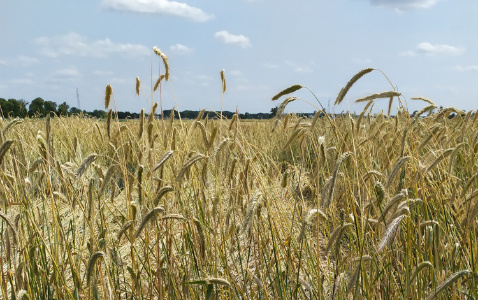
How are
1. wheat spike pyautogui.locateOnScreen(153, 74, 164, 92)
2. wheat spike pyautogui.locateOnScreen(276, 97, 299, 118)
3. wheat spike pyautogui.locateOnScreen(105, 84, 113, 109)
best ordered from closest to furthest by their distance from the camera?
wheat spike pyautogui.locateOnScreen(276, 97, 299, 118)
wheat spike pyautogui.locateOnScreen(105, 84, 113, 109)
wheat spike pyautogui.locateOnScreen(153, 74, 164, 92)

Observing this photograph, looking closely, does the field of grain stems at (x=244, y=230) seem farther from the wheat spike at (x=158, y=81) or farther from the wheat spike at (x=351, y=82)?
the wheat spike at (x=158, y=81)

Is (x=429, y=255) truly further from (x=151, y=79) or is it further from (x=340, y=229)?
(x=151, y=79)

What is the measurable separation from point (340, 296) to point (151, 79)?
4.15 feet

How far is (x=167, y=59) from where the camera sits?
2029mm

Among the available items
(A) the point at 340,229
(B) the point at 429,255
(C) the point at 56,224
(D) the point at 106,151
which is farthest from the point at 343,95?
(D) the point at 106,151

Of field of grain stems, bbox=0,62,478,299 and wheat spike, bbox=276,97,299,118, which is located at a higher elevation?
wheat spike, bbox=276,97,299,118

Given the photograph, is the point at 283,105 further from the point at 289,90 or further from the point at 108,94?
the point at 108,94

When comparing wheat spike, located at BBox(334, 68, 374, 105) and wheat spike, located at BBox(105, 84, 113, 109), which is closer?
wheat spike, located at BBox(334, 68, 374, 105)

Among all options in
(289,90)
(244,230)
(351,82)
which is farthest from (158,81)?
(244,230)

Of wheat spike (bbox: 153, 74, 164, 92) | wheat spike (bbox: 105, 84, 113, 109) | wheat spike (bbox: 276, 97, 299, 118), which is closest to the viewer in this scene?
wheat spike (bbox: 276, 97, 299, 118)

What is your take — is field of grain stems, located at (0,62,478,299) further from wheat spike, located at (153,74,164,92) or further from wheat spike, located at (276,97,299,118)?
wheat spike, located at (153,74,164,92)

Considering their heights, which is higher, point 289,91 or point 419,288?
point 289,91

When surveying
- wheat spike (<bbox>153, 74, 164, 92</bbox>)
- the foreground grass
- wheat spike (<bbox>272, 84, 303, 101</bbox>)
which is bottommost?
the foreground grass

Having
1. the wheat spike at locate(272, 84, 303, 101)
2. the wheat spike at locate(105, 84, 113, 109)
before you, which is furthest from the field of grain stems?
the wheat spike at locate(105, 84, 113, 109)
